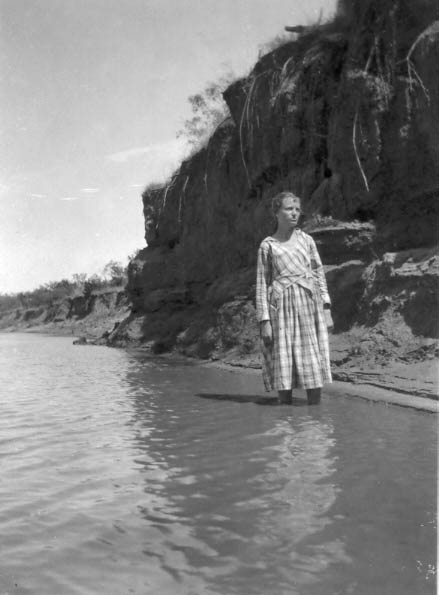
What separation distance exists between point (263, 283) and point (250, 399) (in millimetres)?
1137

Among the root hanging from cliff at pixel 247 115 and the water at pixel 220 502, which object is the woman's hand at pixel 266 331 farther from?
the root hanging from cliff at pixel 247 115

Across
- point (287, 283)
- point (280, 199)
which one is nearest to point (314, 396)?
point (287, 283)

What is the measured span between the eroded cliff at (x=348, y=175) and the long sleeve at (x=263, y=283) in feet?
6.25

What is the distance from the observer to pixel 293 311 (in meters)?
5.48

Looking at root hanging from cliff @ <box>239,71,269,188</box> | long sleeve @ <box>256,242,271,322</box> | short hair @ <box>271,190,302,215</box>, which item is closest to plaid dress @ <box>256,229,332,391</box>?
long sleeve @ <box>256,242,271,322</box>

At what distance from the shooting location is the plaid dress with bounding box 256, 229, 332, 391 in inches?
212

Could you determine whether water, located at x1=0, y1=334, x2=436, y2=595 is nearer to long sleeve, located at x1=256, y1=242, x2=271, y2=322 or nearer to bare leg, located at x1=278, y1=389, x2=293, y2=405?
bare leg, located at x1=278, y1=389, x2=293, y2=405


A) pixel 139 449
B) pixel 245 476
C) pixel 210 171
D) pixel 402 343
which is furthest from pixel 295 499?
pixel 210 171

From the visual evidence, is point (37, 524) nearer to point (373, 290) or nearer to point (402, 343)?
point (402, 343)

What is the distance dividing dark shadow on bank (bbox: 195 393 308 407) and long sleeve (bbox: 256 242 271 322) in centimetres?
76

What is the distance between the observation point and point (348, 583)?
1.86 metres

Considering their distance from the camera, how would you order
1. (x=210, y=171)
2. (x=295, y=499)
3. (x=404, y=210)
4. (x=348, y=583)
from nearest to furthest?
(x=348, y=583)
(x=295, y=499)
(x=404, y=210)
(x=210, y=171)

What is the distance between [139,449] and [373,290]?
192 inches

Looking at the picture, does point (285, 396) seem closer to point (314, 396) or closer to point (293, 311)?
point (314, 396)
